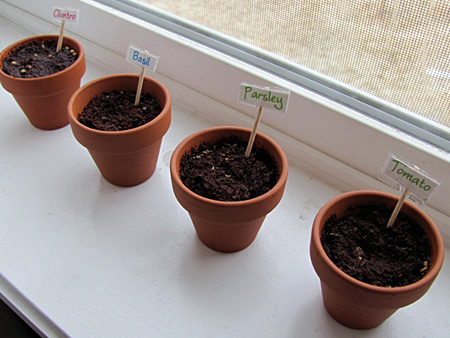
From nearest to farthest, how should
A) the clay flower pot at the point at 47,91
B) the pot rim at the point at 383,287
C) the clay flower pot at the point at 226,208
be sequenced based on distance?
1. the pot rim at the point at 383,287
2. the clay flower pot at the point at 226,208
3. the clay flower pot at the point at 47,91

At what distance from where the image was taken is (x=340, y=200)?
0.78 meters

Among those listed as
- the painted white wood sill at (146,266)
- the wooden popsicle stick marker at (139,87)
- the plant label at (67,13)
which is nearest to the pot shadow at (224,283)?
the painted white wood sill at (146,266)

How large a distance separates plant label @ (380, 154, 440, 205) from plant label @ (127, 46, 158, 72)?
54cm

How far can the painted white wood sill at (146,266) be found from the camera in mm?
782

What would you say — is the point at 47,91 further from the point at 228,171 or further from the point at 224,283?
the point at 224,283

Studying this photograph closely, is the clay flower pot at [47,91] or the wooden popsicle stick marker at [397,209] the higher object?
the wooden popsicle stick marker at [397,209]

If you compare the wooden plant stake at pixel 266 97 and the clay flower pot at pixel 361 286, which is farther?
the wooden plant stake at pixel 266 97

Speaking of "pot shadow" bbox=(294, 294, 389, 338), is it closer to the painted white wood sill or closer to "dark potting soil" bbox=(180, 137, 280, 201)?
the painted white wood sill

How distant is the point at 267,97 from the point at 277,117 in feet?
0.83

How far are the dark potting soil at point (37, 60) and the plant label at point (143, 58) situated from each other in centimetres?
27

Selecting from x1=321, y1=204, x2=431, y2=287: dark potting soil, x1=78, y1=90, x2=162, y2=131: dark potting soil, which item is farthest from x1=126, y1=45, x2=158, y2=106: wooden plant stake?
x1=321, y1=204, x2=431, y2=287: dark potting soil

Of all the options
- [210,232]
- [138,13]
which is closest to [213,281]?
[210,232]

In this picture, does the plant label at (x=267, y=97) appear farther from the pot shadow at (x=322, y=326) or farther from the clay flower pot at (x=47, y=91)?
the clay flower pot at (x=47, y=91)

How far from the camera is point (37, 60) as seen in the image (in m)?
1.13
